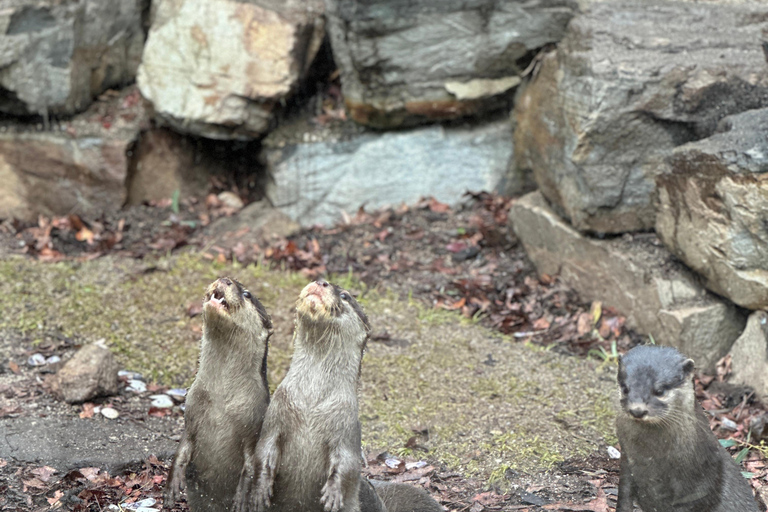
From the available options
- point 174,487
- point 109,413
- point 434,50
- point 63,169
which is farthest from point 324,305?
point 63,169

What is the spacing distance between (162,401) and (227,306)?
6.50 ft

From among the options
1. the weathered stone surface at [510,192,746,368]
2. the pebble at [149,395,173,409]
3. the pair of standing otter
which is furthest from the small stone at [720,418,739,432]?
the pebble at [149,395,173,409]

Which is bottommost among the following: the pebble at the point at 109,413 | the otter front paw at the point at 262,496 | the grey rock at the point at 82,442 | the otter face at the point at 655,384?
the pebble at the point at 109,413

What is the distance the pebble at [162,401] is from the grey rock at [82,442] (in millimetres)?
224

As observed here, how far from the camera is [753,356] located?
5273mm

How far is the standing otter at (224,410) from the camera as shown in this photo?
348 centimetres

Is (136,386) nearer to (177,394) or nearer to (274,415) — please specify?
(177,394)

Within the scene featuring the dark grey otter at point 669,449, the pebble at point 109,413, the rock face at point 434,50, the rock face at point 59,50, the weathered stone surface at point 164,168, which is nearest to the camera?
the dark grey otter at point 669,449

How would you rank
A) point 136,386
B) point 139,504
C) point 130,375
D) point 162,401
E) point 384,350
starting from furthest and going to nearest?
point 384,350 → point 130,375 → point 136,386 → point 162,401 → point 139,504

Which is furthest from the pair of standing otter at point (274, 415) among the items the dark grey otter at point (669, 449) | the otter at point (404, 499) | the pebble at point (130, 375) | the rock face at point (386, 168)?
the rock face at point (386, 168)

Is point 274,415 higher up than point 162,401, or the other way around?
point 274,415

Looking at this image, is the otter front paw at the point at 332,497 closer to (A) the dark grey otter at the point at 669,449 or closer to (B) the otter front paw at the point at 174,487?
(B) the otter front paw at the point at 174,487

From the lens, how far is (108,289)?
21.7ft

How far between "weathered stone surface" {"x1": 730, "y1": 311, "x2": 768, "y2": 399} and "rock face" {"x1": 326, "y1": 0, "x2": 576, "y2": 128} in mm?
3227
